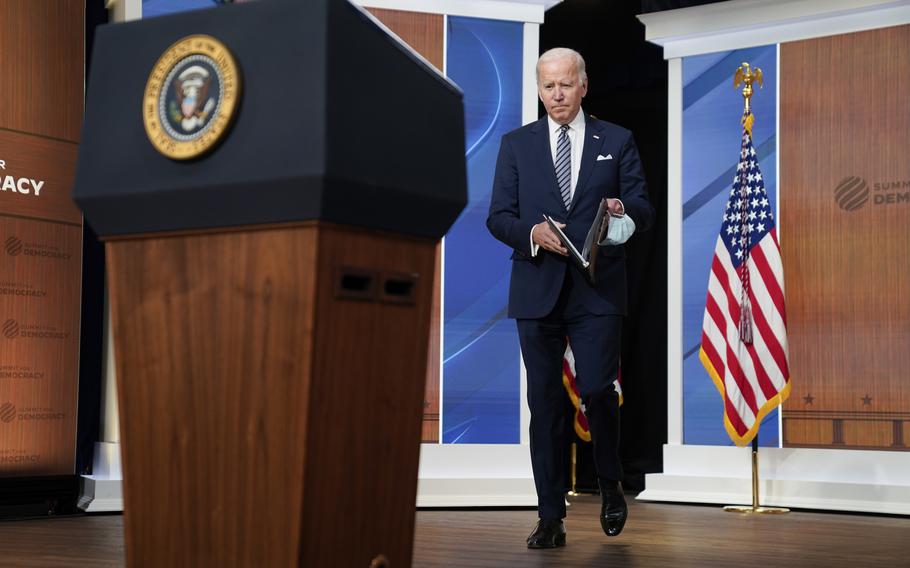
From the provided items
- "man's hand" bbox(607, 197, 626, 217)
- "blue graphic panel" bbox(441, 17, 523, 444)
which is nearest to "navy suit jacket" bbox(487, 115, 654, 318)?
"man's hand" bbox(607, 197, 626, 217)

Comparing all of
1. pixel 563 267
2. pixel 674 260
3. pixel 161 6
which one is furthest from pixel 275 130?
pixel 674 260

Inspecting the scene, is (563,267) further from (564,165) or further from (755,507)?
(755,507)

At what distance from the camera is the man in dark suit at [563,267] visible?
3.27 m

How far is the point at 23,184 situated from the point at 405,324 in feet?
11.8

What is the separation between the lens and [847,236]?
17.5ft

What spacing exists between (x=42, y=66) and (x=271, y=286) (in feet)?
12.7

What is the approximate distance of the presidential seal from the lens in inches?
53.7

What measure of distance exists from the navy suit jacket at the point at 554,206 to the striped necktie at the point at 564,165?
0.03 m

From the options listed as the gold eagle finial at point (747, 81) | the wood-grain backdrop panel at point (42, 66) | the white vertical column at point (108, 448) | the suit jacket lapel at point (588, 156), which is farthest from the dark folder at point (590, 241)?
the wood-grain backdrop panel at point (42, 66)

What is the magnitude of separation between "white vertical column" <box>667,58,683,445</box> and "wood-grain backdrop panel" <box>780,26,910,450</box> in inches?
23.5

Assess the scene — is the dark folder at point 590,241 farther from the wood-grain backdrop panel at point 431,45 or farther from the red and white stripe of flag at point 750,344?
the red and white stripe of flag at point 750,344

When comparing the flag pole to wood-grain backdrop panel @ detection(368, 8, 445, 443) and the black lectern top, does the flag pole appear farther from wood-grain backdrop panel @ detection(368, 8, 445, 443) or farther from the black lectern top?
the black lectern top

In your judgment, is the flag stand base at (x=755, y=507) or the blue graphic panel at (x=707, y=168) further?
the blue graphic panel at (x=707, y=168)

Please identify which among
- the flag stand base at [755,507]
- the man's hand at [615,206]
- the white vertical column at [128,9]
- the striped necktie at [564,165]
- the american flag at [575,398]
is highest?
the white vertical column at [128,9]
